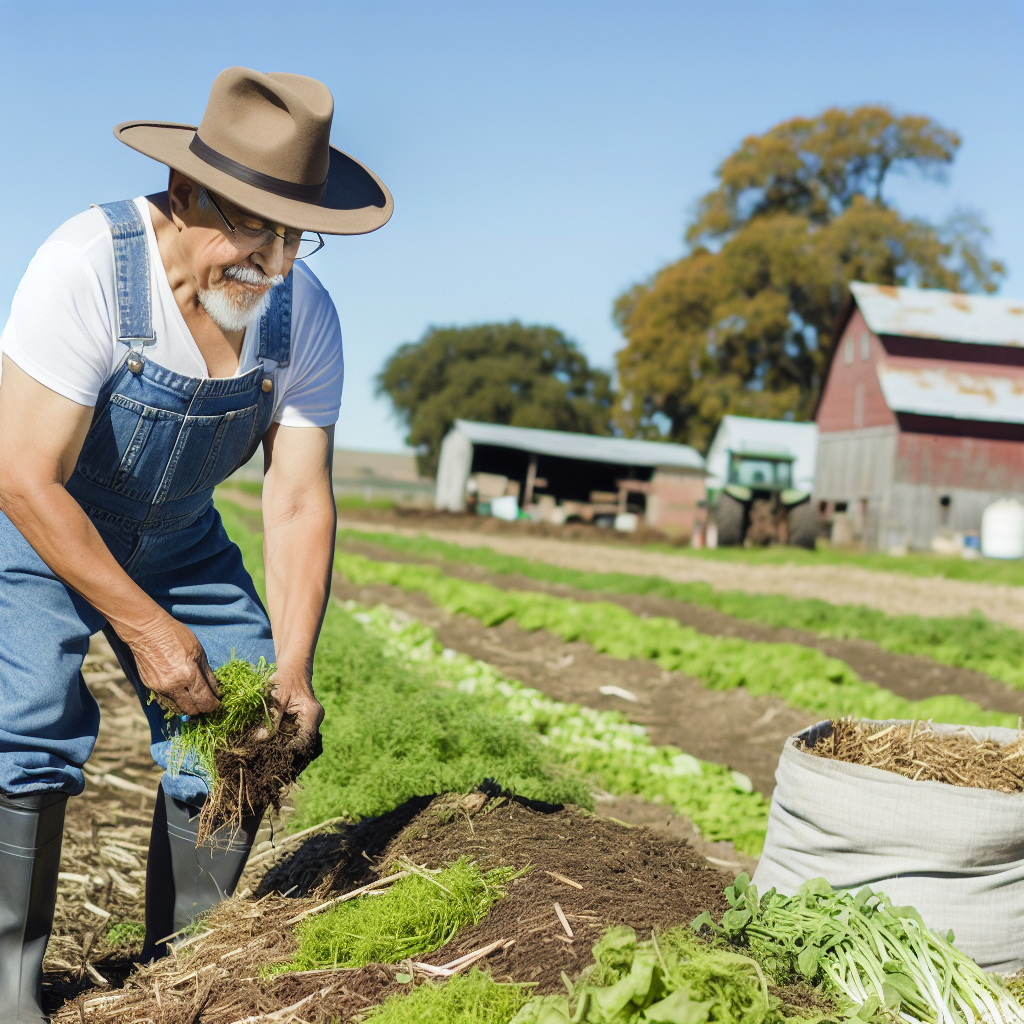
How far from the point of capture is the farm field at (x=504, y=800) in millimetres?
2414

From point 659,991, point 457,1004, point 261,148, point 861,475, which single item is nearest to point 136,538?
point 261,148

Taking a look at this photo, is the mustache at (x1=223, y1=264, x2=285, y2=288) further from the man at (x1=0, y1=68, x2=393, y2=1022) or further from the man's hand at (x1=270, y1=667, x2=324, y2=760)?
the man's hand at (x1=270, y1=667, x2=324, y2=760)

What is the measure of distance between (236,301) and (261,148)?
0.37 m

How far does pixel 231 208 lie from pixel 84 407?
1.93ft

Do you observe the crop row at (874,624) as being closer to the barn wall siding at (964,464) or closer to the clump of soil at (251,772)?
the clump of soil at (251,772)

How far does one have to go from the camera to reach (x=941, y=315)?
30.1m

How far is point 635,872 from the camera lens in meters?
2.88

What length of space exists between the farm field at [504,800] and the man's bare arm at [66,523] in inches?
31.3

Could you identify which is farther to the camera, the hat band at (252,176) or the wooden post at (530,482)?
the wooden post at (530,482)

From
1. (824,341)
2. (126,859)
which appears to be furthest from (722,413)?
(126,859)

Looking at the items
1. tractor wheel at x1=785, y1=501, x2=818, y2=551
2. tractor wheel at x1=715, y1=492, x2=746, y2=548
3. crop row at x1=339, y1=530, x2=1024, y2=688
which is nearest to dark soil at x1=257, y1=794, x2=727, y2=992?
crop row at x1=339, y1=530, x2=1024, y2=688

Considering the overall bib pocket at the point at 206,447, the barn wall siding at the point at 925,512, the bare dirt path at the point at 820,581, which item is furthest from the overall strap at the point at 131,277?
the barn wall siding at the point at 925,512

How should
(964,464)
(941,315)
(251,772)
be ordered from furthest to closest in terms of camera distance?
1. (941,315)
2. (964,464)
3. (251,772)

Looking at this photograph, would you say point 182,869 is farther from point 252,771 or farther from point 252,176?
point 252,176
